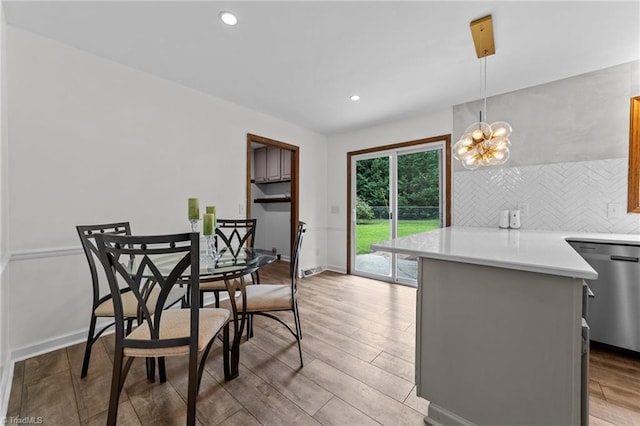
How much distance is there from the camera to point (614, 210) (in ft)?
7.71

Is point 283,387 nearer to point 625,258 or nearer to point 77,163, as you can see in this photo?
point 77,163

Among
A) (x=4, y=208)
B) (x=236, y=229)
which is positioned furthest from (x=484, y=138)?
(x=4, y=208)

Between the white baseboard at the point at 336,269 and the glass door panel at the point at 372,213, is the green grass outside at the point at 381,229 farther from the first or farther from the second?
the white baseboard at the point at 336,269

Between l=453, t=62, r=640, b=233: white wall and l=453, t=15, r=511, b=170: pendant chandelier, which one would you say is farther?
l=453, t=62, r=640, b=233: white wall

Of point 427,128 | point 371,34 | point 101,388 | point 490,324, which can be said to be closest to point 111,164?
point 101,388

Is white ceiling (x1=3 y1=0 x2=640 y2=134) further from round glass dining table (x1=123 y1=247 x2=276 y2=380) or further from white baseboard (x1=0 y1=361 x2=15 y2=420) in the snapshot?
white baseboard (x1=0 y1=361 x2=15 y2=420)

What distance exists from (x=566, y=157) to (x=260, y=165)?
4.81 m

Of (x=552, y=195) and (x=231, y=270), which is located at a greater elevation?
(x=552, y=195)

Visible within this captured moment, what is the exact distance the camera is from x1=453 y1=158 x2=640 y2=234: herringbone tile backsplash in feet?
7.78

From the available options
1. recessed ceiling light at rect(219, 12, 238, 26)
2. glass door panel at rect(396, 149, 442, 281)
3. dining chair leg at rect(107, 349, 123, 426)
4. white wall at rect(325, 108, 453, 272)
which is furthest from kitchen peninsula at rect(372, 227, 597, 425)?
white wall at rect(325, 108, 453, 272)

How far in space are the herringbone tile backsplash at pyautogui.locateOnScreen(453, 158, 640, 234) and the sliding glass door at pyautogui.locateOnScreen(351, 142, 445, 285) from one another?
0.38 meters

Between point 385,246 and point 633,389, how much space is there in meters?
1.89

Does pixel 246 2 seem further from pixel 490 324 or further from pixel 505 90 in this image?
pixel 505 90

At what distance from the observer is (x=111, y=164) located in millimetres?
2309
